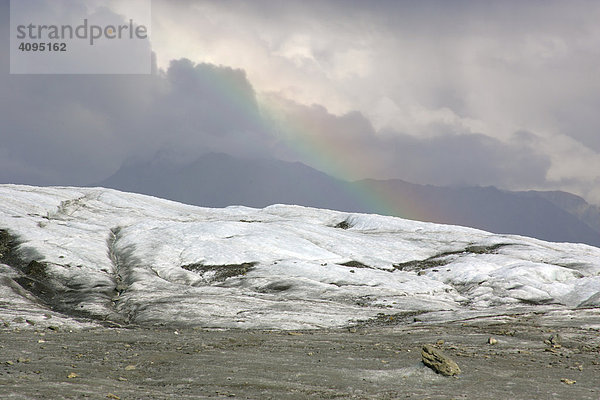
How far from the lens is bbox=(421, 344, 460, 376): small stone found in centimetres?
2550

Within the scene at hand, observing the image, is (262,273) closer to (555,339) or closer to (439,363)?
(555,339)

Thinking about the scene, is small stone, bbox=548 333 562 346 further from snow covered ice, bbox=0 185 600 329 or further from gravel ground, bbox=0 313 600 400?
snow covered ice, bbox=0 185 600 329

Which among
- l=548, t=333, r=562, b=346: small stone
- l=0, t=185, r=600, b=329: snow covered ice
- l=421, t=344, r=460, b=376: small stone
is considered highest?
l=0, t=185, r=600, b=329: snow covered ice

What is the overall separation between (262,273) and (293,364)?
44454mm

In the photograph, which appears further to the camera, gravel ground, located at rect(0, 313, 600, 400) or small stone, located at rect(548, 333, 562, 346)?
small stone, located at rect(548, 333, 562, 346)

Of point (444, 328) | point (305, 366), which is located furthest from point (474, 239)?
point (305, 366)

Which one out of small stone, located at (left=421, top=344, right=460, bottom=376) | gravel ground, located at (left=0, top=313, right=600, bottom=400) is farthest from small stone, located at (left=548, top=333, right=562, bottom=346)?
small stone, located at (left=421, top=344, right=460, bottom=376)

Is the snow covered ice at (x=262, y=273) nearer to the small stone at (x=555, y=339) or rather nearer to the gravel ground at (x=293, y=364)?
the gravel ground at (x=293, y=364)

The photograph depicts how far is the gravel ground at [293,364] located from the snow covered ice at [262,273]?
32.8 feet

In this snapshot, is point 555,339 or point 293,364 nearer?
point 293,364

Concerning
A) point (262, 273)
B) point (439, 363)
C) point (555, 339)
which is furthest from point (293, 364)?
point (262, 273)

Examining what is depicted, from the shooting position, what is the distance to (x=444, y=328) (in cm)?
4275

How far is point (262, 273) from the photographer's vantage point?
71.9 m

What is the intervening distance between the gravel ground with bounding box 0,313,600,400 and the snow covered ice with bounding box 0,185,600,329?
32.8 feet
